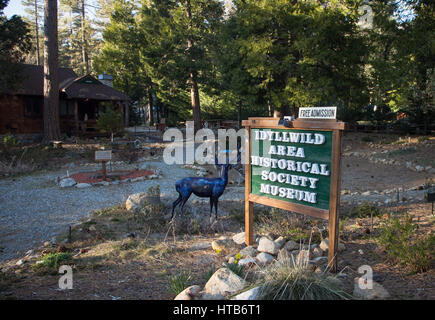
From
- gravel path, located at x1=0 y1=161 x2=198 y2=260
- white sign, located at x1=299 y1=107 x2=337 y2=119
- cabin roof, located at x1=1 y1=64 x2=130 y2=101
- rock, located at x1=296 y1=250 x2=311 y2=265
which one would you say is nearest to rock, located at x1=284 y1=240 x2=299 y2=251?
rock, located at x1=296 y1=250 x2=311 y2=265

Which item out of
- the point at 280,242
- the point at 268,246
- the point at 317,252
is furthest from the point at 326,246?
the point at 268,246

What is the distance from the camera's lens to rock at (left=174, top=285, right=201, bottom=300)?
3568 mm

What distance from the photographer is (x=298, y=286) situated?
3.45 meters

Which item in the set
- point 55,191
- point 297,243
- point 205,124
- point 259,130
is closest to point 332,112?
point 259,130

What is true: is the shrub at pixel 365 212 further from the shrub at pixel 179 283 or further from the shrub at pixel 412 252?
the shrub at pixel 179 283

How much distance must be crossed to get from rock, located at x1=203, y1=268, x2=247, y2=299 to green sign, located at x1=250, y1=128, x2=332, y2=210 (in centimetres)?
152

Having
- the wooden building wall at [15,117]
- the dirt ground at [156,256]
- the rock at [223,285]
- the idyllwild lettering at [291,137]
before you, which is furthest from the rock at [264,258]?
the wooden building wall at [15,117]

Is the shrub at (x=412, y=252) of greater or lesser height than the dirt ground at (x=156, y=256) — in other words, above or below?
above

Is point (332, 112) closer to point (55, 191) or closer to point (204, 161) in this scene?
point (55, 191)

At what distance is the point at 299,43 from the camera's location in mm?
17094

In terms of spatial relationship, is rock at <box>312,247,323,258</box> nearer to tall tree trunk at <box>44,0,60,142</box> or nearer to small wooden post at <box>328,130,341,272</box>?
small wooden post at <box>328,130,341,272</box>

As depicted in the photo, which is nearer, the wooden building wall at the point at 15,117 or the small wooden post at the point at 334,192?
A: the small wooden post at the point at 334,192

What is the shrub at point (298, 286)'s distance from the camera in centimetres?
334

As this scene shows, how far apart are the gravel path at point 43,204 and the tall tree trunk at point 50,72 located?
769 centimetres
